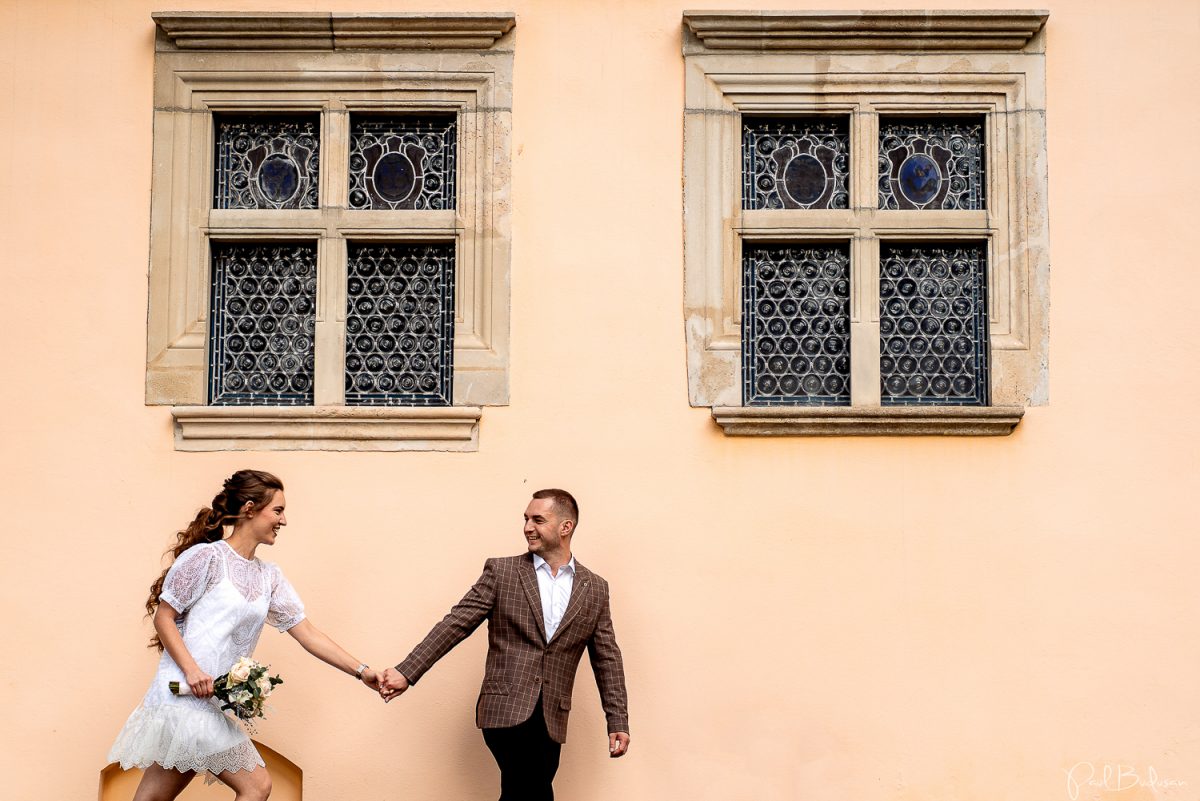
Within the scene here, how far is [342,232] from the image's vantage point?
7289 mm

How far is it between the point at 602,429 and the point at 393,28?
211cm

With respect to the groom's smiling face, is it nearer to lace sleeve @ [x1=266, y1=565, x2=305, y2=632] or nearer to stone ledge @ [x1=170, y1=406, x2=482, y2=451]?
stone ledge @ [x1=170, y1=406, x2=482, y2=451]

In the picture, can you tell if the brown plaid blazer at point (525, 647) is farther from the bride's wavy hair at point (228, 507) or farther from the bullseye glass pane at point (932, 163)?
the bullseye glass pane at point (932, 163)

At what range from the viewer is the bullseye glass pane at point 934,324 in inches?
285

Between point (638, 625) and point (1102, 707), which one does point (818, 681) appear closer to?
point (638, 625)

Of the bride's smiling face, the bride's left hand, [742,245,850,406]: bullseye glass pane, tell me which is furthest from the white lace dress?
[742,245,850,406]: bullseye glass pane

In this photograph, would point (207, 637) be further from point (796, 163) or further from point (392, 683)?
point (796, 163)

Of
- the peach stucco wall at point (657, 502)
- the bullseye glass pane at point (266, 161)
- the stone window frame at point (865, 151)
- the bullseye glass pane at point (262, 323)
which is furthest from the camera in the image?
the bullseye glass pane at point (266, 161)

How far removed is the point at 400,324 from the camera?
7.31 meters

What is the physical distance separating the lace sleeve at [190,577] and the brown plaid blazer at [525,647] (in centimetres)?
89

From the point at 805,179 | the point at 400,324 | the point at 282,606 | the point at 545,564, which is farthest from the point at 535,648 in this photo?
the point at 805,179

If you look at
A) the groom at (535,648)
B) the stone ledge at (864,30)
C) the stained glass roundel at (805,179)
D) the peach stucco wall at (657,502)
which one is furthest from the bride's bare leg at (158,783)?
the stone ledge at (864,30)

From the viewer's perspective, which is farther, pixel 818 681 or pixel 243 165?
pixel 243 165

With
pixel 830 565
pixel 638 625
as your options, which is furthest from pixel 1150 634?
pixel 638 625
